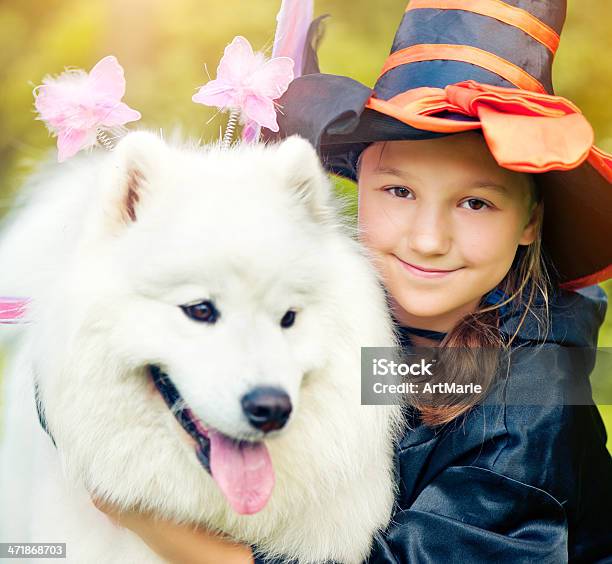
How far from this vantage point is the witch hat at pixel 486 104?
200 centimetres

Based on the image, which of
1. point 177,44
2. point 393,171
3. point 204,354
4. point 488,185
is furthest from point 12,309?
point 177,44

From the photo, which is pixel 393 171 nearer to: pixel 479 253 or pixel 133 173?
pixel 479 253

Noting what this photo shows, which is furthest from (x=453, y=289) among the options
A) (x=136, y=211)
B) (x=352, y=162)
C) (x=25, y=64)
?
(x=25, y=64)

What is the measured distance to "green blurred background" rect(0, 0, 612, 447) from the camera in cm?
467

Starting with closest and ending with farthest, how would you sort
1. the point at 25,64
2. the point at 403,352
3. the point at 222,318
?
the point at 222,318
the point at 403,352
the point at 25,64

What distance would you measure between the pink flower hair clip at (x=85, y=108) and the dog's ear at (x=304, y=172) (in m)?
0.46

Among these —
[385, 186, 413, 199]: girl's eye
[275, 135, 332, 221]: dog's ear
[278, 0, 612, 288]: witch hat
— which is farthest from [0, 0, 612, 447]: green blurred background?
[275, 135, 332, 221]: dog's ear

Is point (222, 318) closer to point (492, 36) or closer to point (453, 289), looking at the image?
point (453, 289)

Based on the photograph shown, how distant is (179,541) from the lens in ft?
6.66

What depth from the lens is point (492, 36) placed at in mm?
2256

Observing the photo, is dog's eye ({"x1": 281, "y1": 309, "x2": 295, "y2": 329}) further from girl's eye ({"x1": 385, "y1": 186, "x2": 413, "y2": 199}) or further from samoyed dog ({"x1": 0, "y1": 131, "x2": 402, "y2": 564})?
girl's eye ({"x1": 385, "y1": 186, "x2": 413, "y2": 199})

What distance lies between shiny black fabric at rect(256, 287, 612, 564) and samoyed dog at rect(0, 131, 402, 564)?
12cm

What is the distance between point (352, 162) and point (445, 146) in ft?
1.41

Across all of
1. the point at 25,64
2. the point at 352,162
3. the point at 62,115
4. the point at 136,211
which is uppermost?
the point at 25,64
